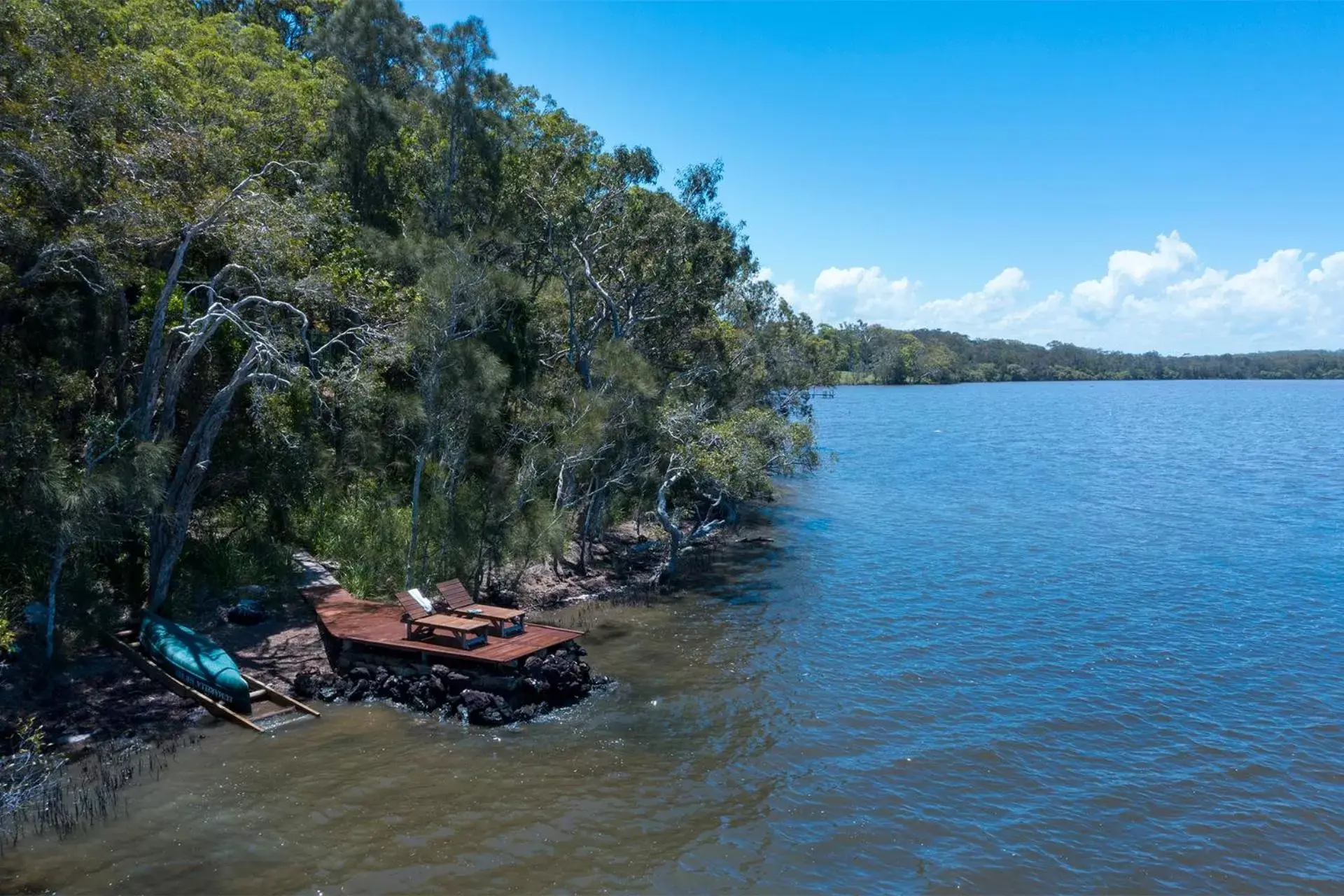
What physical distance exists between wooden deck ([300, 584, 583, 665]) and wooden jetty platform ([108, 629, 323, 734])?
193 centimetres

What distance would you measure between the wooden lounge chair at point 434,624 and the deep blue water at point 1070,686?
22.6 feet

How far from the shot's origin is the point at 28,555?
16.3 metres

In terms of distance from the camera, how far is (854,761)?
52.6ft

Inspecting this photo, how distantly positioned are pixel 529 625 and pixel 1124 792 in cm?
1301

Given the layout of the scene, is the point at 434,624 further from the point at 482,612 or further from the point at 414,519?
the point at 414,519

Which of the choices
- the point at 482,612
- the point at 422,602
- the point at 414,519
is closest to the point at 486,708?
the point at 482,612

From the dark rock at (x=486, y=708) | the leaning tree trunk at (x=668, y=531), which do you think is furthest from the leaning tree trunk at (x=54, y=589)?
the leaning tree trunk at (x=668, y=531)

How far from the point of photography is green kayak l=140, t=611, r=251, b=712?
1645 cm

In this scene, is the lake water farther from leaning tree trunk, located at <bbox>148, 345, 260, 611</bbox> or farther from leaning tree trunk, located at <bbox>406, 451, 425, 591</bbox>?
leaning tree trunk, located at <bbox>148, 345, 260, 611</bbox>

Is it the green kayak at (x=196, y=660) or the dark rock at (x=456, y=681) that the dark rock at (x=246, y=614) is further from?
the dark rock at (x=456, y=681)

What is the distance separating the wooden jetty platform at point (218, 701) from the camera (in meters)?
16.3

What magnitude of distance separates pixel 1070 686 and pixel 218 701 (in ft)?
62.3

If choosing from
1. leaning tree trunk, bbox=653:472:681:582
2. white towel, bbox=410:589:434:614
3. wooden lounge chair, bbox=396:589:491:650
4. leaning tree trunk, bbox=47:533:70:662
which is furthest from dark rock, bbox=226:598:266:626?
leaning tree trunk, bbox=653:472:681:582

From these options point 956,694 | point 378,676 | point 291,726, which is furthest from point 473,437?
point 956,694
